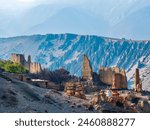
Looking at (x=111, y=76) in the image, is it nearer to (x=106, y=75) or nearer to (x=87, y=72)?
(x=106, y=75)

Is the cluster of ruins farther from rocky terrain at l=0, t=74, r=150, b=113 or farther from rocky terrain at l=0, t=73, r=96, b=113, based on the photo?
rocky terrain at l=0, t=73, r=96, b=113

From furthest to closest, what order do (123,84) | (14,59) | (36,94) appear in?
1. (14,59)
2. (123,84)
3. (36,94)

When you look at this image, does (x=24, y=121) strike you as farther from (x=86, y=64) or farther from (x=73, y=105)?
(x=86, y=64)

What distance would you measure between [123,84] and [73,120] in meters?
97.5

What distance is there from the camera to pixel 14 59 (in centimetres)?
17425

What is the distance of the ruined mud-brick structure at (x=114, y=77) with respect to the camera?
12962cm

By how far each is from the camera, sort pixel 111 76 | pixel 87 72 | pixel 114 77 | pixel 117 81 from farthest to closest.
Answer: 1. pixel 111 76
2. pixel 87 72
3. pixel 117 81
4. pixel 114 77

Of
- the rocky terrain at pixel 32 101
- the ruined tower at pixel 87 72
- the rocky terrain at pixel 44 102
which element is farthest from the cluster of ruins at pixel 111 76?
the rocky terrain at pixel 32 101

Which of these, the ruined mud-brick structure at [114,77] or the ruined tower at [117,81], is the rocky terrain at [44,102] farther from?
the ruined mud-brick structure at [114,77]

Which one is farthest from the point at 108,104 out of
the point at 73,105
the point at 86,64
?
the point at 86,64

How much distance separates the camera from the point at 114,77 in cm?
12950

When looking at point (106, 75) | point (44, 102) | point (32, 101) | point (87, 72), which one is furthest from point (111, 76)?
point (32, 101)

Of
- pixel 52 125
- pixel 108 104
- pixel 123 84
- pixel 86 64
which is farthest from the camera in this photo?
pixel 86 64

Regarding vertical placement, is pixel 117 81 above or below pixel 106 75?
below
